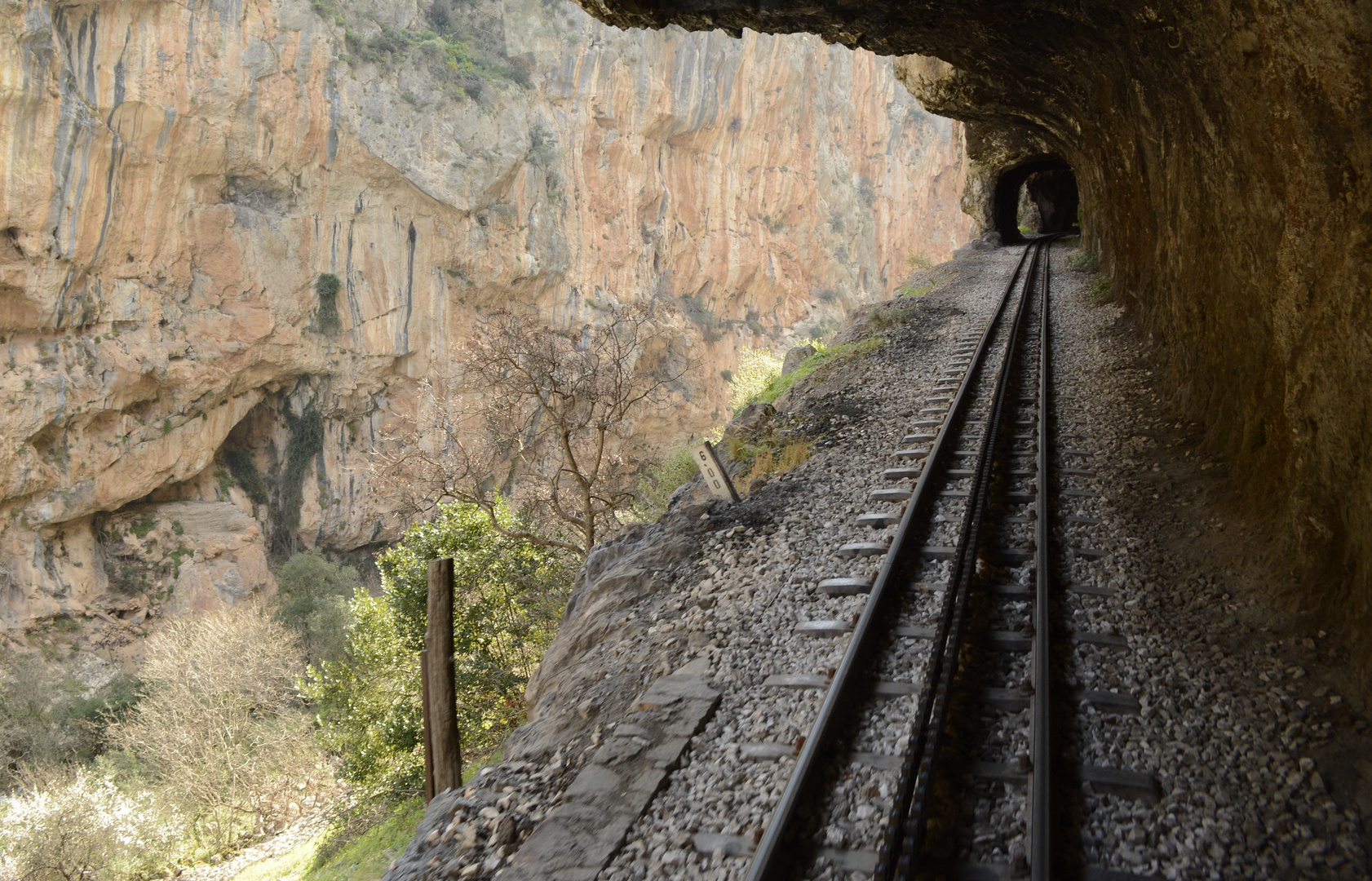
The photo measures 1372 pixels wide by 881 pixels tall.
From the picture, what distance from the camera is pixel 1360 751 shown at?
132 inches

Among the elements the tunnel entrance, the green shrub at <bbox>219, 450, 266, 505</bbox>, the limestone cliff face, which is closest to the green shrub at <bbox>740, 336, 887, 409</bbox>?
the tunnel entrance

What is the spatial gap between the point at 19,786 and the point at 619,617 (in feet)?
79.3

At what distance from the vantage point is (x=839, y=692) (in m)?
3.83

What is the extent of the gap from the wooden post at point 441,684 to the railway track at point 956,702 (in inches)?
146

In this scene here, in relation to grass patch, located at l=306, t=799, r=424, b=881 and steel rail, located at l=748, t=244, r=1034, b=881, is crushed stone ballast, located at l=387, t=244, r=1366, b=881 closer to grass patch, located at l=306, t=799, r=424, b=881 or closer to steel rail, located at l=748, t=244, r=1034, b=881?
steel rail, located at l=748, t=244, r=1034, b=881

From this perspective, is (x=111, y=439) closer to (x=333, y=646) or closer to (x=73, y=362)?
(x=73, y=362)

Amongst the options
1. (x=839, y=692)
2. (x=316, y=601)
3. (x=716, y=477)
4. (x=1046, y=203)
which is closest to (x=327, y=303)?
(x=316, y=601)

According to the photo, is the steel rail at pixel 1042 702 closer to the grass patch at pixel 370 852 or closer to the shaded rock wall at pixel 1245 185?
the shaded rock wall at pixel 1245 185

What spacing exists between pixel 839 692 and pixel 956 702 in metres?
0.58

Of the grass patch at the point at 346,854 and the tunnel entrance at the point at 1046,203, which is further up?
the tunnel entrance at the point at 1046,203

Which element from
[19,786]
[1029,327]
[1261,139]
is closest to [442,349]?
[19,786]

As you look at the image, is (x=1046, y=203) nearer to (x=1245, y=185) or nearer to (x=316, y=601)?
(x=1245, y=185)

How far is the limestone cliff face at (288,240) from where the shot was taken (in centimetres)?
2856

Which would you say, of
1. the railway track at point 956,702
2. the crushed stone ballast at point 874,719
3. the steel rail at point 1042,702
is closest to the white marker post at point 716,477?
the crushed stone ballast at point 874,719
